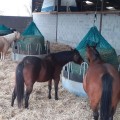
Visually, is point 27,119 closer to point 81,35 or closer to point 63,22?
point 81,35

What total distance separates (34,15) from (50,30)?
2.50 metres

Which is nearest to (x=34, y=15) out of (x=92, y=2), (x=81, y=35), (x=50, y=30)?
(x=50, y=30)

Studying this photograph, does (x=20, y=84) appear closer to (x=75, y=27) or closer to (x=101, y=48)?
(x=101, y=48)

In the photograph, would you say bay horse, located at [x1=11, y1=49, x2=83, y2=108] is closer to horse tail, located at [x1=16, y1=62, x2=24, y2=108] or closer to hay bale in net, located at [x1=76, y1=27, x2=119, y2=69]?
horse tail, located at [x1=16, y1=62, x2=24, y2=108]

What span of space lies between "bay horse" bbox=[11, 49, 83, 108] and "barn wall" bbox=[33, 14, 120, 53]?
290 centimetres

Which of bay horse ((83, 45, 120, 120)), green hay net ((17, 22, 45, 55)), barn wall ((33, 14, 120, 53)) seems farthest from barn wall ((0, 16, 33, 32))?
bay horse ((83, 45, 120, 120))

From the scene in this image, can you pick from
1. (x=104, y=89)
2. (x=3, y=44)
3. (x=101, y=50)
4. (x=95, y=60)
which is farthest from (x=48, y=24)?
(x=104, y=89)

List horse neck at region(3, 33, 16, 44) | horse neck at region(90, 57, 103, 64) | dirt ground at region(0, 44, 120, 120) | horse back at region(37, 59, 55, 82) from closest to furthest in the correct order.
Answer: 1. horse neck at region(90, 57, 103, 64)
2. dirt ground at region(0, 44, 120, 120)
3. horse back at region(37, 59, 55, 82)
4. horse neck at region(3, 33, 16, 44)

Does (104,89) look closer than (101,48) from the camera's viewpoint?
Yes

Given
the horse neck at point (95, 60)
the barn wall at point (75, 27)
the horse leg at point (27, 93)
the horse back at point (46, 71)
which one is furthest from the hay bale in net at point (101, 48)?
the barn wall at point (75, 27)

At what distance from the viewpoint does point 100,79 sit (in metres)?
2.37

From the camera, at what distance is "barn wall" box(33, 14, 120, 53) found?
6.33 metres

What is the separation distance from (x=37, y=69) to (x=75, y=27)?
17.6 feet

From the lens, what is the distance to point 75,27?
328 inches
